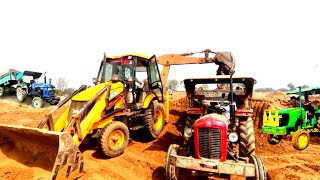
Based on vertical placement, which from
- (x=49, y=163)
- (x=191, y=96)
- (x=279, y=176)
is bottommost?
(x=279, y=176)

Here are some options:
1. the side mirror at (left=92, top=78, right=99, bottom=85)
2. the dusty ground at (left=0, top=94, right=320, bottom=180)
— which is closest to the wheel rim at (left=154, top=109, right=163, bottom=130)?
the dusty ground at (left=0, top=94, right=320, bottom=180)

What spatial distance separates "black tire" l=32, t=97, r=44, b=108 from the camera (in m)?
18.2

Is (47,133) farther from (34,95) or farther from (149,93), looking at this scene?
(34,95)

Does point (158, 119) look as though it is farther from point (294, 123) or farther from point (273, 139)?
point (294, 123)

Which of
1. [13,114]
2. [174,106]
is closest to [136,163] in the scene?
[174,106]

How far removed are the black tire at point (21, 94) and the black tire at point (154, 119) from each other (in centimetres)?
1300

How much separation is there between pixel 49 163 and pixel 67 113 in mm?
1907

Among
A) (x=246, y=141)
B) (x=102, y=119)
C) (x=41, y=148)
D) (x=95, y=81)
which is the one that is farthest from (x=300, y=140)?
(x=41, y=148)

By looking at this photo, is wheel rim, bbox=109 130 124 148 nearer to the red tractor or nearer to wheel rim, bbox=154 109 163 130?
the red tractor

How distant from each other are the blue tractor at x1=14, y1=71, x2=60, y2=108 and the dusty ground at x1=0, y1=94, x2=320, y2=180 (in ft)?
38.2

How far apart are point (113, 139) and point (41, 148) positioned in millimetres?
1716

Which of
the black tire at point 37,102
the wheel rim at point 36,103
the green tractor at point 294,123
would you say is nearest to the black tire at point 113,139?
the green tractor at point 294,123

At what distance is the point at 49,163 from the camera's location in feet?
18.0

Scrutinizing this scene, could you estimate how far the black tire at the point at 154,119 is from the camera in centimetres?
850
